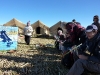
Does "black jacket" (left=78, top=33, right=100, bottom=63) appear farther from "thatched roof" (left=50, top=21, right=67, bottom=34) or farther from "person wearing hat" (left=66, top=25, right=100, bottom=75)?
"thatched roof" (left=50, top=21, right=67, bottom=34)

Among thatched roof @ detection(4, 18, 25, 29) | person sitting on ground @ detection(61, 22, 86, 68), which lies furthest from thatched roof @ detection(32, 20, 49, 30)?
person sitting on ground @ detection(61, 22, 86, 68)

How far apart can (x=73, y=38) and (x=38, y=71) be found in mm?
1506

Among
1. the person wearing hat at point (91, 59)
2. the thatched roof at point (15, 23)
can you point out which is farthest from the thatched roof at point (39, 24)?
the person wearing hat at point (91, 59)

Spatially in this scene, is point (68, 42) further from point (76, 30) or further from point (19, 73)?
point (19, 73)

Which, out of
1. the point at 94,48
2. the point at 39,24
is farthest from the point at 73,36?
the point at 39,24

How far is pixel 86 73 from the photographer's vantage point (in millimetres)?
4238

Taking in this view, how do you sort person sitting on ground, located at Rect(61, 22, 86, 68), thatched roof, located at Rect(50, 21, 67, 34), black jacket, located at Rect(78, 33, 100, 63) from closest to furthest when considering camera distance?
1. black jacket, located at Rect(78, 33, 100, 63)
2. person sitting on ground, located at Rect(61, 22, 86, 68)
3. thatched roof, located at Rect(50, 21, 67, 34)

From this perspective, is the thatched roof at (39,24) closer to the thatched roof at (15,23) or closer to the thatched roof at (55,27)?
the thatched roof at (55,27)

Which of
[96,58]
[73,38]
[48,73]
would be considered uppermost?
[73,38]

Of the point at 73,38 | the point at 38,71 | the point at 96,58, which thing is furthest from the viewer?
the point at 73,38

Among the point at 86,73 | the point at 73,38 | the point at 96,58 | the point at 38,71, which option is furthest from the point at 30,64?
the point at 96,58

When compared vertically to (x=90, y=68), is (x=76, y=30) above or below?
above

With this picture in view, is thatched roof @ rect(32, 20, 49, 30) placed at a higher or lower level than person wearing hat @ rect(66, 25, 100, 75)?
higher

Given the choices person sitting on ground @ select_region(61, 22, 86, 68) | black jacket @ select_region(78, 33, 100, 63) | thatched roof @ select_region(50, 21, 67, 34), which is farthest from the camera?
thatched roof @ select_region(50, 21, 67, 34)
